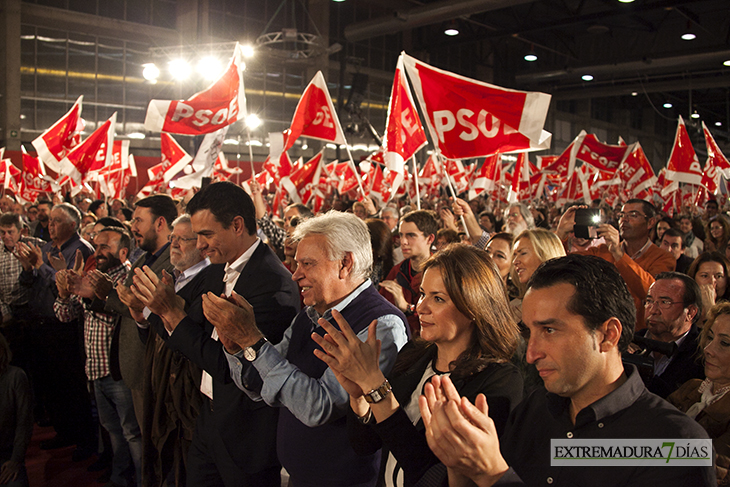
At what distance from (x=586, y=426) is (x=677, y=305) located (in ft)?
6.96

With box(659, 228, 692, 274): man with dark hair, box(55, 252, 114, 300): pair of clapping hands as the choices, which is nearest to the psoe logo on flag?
box(55, 252, 114, 300): pair of clapping hands

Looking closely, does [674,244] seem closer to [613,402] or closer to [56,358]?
[613,402]

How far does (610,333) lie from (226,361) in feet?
5.30

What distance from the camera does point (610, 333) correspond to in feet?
5.34

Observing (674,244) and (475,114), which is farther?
(674,244)

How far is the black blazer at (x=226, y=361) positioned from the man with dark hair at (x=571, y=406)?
4.25 ft


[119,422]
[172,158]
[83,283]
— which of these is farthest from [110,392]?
[172,158]

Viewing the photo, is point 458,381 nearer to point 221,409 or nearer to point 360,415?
point 360,415

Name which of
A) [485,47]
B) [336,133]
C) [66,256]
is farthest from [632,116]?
[66,256]

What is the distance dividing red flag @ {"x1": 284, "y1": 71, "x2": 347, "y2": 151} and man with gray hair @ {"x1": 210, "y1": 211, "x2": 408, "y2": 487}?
4.78 m

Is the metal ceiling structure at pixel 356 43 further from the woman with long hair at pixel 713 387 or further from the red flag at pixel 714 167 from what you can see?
the woman with long hair at pixel 713 387

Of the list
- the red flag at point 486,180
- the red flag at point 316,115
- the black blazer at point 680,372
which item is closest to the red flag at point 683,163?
the red flag at point 486,180

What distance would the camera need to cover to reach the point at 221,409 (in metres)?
2.79

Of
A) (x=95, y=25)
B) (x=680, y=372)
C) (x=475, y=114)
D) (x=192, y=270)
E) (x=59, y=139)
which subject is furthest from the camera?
(x=95, y=25)
